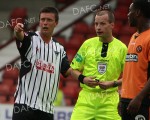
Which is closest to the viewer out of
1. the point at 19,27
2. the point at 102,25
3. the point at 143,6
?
the point at 143,6

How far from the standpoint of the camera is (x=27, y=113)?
237 inches

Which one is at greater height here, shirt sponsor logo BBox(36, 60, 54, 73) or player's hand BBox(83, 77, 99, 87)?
shirt sponsor logo BBox(36, 60, 54, 73)

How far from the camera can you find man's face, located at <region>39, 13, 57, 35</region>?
619cm

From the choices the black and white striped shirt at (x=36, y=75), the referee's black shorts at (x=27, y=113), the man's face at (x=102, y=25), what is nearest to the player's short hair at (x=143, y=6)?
the man's face at (x=102, y=25)

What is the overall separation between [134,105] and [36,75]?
1.33 meters

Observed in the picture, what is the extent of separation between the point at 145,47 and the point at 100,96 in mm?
1138

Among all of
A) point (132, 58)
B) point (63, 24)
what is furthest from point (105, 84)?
point (63, 24)

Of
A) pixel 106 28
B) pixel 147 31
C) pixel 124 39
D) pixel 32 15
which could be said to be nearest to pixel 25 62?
pixel 106 28

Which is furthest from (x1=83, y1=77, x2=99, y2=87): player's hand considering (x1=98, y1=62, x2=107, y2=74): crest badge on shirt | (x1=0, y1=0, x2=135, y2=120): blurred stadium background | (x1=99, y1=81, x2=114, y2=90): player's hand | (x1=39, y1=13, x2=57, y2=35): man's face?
(x1=0, y1=0, x2=135, y2=120): blurred stadium background

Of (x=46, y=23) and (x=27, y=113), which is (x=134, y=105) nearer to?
(x=27, y=113)

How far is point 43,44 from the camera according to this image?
624cm

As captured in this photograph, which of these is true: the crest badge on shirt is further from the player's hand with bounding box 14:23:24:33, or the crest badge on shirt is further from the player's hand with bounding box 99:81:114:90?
A: the player's hand with bounding box 14:23:24:33

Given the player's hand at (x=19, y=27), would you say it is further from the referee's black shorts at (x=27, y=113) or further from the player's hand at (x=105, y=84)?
the player's hand at (x=105, y=84)

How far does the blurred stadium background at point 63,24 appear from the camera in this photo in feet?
40.3
